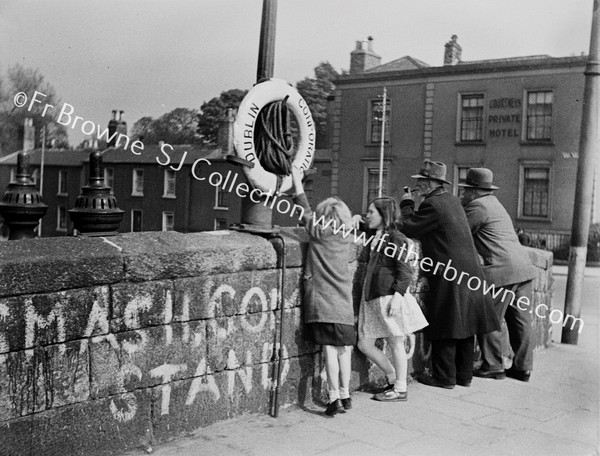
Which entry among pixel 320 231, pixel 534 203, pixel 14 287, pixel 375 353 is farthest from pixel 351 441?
pixel 534 203

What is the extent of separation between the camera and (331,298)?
472cm

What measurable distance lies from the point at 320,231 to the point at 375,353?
3.88 feet

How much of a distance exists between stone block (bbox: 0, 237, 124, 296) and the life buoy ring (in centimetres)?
139

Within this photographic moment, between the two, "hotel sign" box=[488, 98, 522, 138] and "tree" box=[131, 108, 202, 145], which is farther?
"hotel sign" box=[488, 98, 522, 138]

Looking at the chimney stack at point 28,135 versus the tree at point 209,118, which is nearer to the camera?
the chimney stack at point 28,135

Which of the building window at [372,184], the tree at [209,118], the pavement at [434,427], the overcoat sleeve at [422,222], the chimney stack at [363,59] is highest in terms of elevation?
the chimney stack at [363,59]

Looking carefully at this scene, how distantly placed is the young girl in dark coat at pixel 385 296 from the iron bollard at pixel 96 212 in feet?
8.46

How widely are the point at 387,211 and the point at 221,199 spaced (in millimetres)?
13877

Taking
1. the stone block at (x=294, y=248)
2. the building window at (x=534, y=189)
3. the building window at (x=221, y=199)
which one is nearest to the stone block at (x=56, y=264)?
the stone block at (x=294, y=248)

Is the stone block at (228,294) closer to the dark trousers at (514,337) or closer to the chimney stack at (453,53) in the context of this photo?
the dark trousers at (514,337)

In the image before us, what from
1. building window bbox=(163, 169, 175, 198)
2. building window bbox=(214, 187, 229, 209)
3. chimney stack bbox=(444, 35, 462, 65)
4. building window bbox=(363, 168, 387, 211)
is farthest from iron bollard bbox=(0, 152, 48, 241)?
chimney stack bbox=(444, 35, 462, 65)

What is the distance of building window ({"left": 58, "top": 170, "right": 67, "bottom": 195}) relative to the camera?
31.7 meters

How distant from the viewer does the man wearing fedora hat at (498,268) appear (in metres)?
6.18

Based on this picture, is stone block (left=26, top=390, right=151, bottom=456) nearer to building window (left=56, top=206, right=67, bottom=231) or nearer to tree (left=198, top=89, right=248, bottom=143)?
tree (left=198, top=89, right=248, bottom=143)
